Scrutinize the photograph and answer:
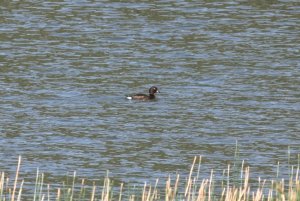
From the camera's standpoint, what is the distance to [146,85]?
81.5 ft

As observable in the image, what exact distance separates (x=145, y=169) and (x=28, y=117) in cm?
458

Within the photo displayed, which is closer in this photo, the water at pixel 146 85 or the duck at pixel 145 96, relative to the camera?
the water at pixel 146 85

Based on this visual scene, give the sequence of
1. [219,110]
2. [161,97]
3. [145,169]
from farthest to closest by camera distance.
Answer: [161,97], [219,110], [145,169]

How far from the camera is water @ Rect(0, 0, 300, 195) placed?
18375mm

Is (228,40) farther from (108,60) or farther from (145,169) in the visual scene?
(145,169)

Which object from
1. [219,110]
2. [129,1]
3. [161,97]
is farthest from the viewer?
[129,1]

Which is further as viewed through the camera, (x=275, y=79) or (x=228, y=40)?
(x=228, y=40)

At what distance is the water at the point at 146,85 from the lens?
723 inches

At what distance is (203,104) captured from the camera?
22.5m

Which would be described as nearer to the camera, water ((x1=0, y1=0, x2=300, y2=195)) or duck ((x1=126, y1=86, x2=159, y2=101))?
water ((x1=0, y1=0, x2=300, y2=195))

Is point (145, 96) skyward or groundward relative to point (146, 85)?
skyward

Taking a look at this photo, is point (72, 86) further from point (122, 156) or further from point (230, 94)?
point (122, 156)

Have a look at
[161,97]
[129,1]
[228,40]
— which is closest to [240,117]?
[161,97]

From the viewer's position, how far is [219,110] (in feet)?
72.1
